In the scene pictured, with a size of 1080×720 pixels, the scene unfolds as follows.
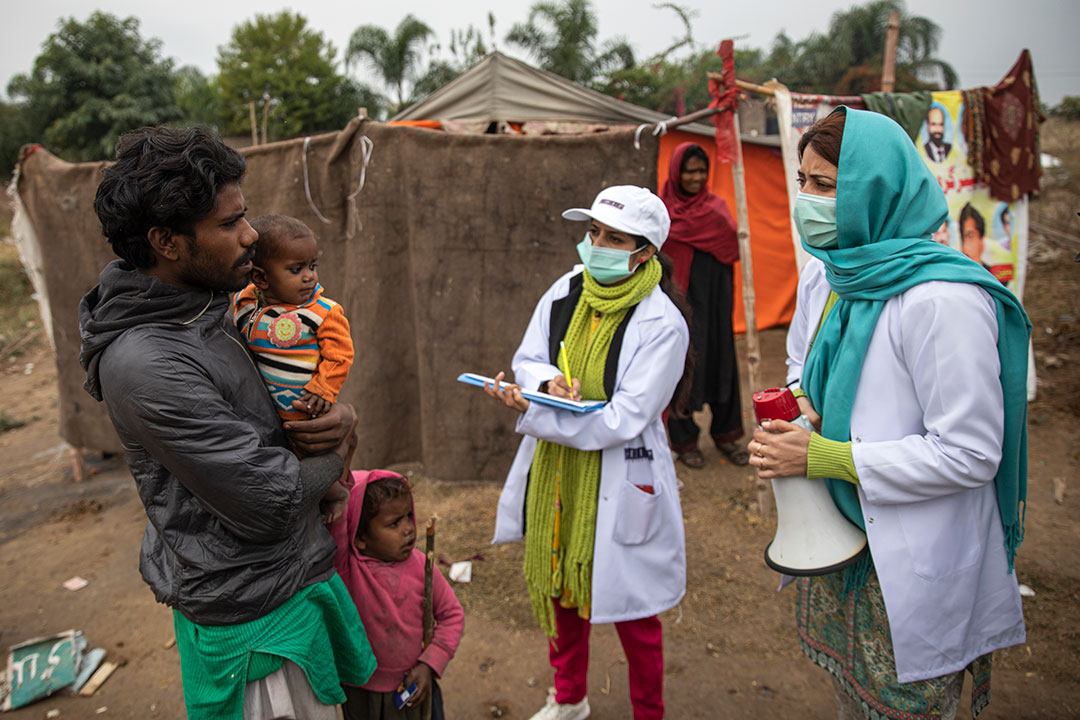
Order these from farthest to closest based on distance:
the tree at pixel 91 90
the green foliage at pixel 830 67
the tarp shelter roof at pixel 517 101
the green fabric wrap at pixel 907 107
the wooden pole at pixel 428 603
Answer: the tree at pixel 91 90, the green foliage at pixel 830 67, the tarp shelter roof at pixel 517 101, the green fabric wrap at pixel 907 107, the wooden pole at pixel 428 603

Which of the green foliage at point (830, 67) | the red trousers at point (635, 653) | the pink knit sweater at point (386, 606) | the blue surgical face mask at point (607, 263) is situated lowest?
the red trousers at point (635, 653)

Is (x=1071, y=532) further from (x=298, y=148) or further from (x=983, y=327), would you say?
(x=298, y=148)

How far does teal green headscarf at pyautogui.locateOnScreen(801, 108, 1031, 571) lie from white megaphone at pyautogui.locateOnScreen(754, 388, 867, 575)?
2.1 inches

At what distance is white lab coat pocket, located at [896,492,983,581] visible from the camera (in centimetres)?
143

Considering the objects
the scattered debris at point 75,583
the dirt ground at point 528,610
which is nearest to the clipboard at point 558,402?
the dirt ground at point 528,610

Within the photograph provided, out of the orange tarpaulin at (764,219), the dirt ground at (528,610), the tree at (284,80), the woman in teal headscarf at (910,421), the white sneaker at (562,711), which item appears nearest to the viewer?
the woman in teal headscarf at (910,421)

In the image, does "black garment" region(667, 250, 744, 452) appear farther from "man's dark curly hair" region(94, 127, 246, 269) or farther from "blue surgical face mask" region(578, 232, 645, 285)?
"man's dark curly hair" region(94, 127, 246, 269)

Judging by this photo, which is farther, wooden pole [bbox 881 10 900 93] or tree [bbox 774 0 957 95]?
tree [bbox 774 0 957 95]

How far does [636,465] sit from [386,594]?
0.87 meters

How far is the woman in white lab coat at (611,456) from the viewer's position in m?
2.11

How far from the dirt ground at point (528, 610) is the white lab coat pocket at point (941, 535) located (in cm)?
147

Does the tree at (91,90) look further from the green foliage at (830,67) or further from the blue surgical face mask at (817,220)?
the blue surgical face mask at (817,220)

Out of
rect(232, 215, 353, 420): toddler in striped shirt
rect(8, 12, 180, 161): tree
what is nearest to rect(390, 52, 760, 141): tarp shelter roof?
rect(232, 215, 353, 420): toddler in striped shirt


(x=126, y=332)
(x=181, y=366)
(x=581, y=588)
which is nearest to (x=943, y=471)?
(x=581, y=588)
